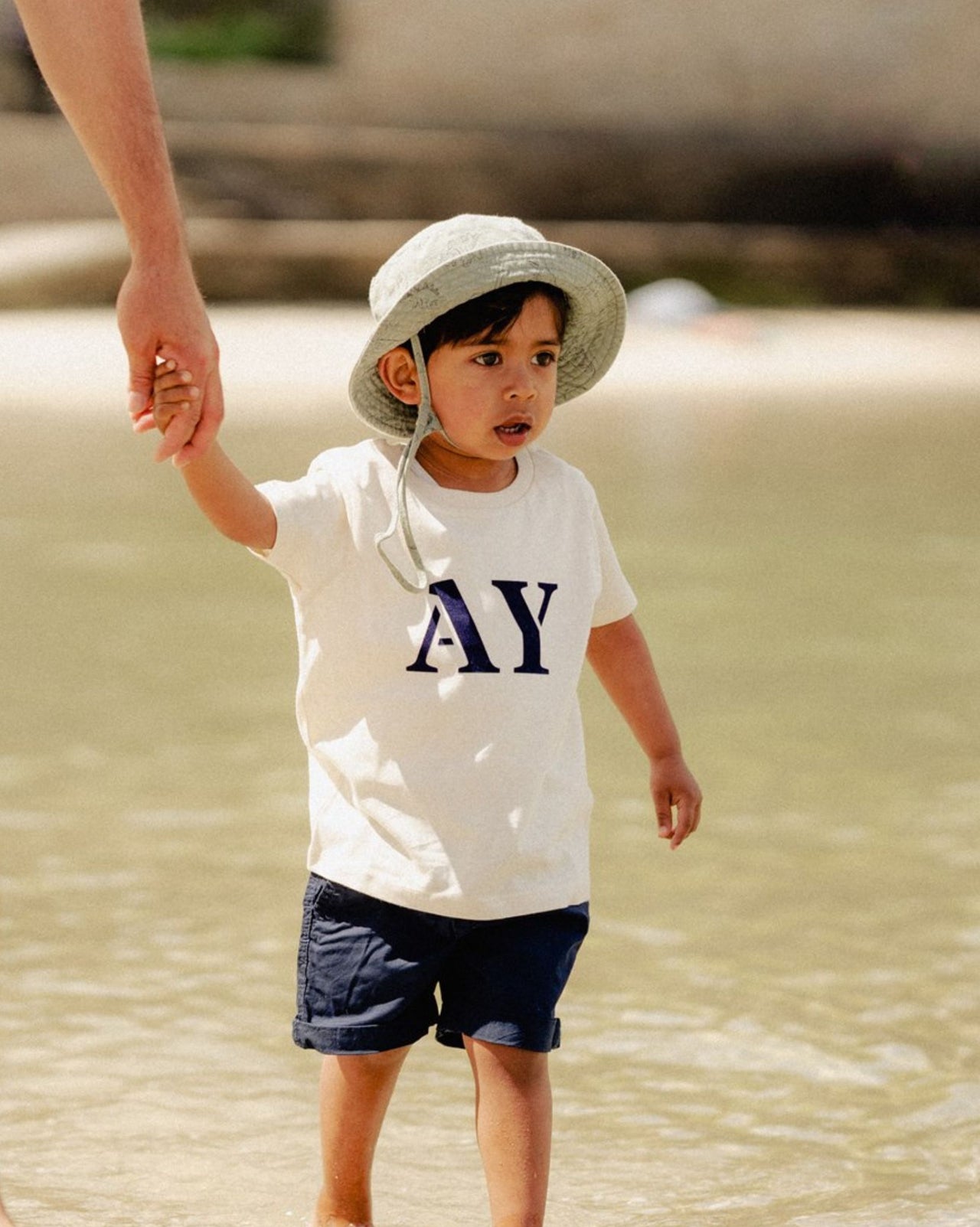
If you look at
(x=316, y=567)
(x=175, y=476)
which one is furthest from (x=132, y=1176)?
(x=175, y=476)

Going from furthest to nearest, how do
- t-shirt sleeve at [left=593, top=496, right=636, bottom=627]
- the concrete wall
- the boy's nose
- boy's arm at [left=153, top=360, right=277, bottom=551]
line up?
the concrete wall < t-shirt sleeve at [left=593, top=496, right=636, bottom=627] < the boy's nose < boy's arm at [left=153, top=360, right=277, bottom=551]

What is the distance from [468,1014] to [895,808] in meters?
1.90

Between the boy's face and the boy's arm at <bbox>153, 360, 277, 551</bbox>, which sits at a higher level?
the boy's face

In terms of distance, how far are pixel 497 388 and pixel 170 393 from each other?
14.9 inches

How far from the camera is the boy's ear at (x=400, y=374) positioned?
→ 6.89 ft

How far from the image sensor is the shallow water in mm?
2365

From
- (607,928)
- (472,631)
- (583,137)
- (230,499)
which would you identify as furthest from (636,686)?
(583,137)

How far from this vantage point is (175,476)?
8.10m

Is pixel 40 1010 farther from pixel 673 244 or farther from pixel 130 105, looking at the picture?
pixel 673 244

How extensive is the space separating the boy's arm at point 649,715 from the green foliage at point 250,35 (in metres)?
17.1

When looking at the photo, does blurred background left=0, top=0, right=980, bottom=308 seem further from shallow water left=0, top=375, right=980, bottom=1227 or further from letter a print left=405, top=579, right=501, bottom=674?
letter a print left=405, top=579, right=501, bottom=674

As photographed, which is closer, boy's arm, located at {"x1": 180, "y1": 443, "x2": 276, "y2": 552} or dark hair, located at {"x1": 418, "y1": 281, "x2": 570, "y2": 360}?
boy's arm, located at {"x1": 180, "y1": 443, "x2": 276, "y2": 552}

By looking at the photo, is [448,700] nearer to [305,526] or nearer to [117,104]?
[305,526]

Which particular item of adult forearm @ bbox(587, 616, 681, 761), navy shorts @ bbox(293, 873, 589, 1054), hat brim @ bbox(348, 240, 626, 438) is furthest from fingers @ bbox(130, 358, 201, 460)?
adult forearm @ bbox(587, 616, 681, 761)
